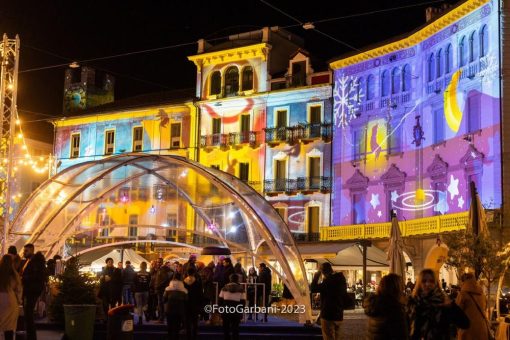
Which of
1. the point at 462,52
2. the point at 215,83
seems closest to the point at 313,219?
the point at 215,83

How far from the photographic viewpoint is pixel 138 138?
172 feet

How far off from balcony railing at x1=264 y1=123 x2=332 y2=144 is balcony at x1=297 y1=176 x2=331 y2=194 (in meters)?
2.19

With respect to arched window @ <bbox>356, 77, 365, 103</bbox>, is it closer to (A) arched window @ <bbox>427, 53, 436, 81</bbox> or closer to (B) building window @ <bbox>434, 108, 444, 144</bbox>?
(A) arched window @ <bbox>427, 53, 436, 81</bbox>

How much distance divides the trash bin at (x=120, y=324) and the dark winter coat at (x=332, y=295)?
361 centimetres

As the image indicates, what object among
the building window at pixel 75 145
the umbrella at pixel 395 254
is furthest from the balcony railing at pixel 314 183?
the umbrella at pixel 395 254

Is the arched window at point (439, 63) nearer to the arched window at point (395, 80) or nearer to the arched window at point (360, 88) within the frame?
the arched window at point (395, 80)

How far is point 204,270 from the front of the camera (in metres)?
23.0

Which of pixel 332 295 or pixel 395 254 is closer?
pixel 332 295

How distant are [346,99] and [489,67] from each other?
11.2 m

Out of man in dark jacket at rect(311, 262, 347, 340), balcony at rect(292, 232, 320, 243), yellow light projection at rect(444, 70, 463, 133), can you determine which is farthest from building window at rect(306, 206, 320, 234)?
man in dark jacket at rect(311, 262, 347, 340)

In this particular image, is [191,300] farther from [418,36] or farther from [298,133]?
[298,133]

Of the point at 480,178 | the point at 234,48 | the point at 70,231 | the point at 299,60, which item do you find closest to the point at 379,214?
the point at 480,178

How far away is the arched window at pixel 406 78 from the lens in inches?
1532

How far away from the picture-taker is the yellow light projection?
3488cm
